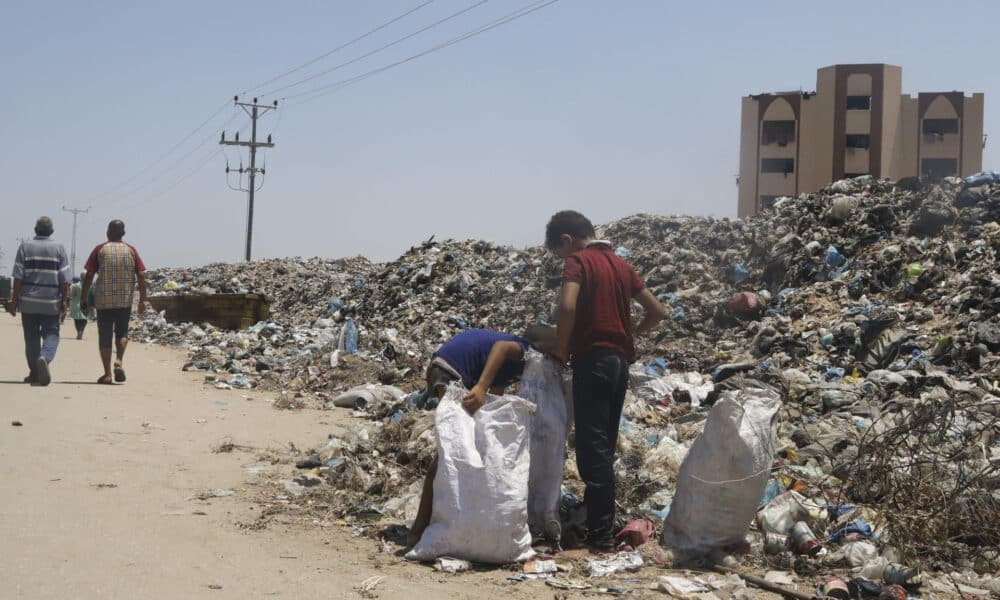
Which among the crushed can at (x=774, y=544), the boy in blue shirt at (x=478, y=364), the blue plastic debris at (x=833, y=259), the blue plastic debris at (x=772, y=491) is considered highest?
the blue plastic debris at (x=833, y=259)

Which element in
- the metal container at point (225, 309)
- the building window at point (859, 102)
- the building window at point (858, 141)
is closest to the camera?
the metal container at point (225, 309)

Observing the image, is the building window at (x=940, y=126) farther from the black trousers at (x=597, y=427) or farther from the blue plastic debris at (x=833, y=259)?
the black trousers at (x=597, y=427)

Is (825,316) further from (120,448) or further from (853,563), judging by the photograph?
(120,448)

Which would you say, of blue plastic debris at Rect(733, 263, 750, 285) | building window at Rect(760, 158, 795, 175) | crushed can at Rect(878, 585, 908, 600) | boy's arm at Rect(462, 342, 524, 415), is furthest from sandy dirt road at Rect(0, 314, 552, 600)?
building window at Rect(760, 158, 795, 175)

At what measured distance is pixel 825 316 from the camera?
30.1 ft

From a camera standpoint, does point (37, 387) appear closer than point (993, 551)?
No

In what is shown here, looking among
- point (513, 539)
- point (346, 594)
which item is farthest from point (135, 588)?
point (513, 539)

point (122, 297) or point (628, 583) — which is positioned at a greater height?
point (122, 297)

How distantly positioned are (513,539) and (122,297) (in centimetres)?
625

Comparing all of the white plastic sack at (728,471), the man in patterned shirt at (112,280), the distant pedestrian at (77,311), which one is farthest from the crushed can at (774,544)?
the distant pedestrian at (77,311)

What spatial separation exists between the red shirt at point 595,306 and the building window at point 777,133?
38532 mm

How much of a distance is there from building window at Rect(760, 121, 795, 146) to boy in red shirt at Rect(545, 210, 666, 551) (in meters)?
38.5

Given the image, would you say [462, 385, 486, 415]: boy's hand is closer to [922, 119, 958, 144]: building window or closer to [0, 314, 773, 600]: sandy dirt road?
[0, 314, 773, 600]: sandy dirt road

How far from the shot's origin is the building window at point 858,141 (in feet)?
127
